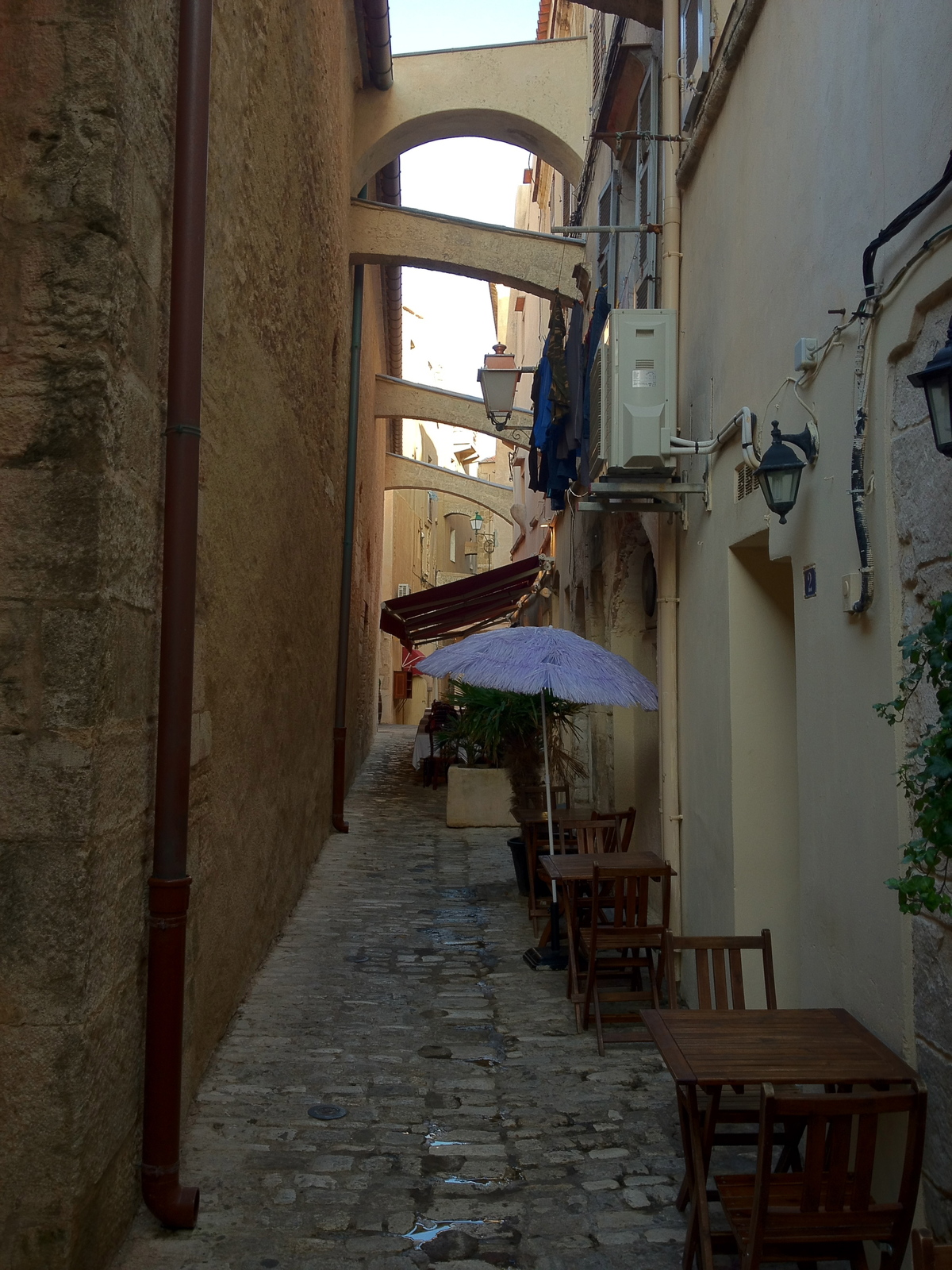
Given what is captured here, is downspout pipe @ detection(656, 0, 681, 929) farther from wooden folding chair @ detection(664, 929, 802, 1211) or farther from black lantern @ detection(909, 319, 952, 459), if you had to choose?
black lantern @ detection(909, 319, 952, 459)

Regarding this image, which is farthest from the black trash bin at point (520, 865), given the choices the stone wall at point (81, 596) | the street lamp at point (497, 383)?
the street lamp at point (497, 383)

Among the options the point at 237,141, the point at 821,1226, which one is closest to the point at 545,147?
the point at 237,141

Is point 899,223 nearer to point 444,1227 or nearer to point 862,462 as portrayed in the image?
point 862,462

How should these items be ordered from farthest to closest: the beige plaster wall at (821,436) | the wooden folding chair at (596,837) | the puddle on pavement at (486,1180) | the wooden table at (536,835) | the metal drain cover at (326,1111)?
1. the wooden table at (536,835)
2. the wooden folding chair at (596,837)
3. the metal drain cover at (326,1111)
4. the puddle on pavement at (486,1180)
5. the beige plaster wall at (821,436)

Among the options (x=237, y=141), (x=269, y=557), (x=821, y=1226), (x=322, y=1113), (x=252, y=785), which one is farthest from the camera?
(x=269, y=557)

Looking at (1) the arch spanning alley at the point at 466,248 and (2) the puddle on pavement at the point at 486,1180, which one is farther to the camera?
(1) the arch spanning alley at the point at 466,248

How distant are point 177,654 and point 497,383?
23.5 feet

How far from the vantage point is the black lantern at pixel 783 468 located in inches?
139

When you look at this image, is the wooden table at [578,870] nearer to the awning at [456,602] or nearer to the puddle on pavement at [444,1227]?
the puddle on pavement at [444,1227]

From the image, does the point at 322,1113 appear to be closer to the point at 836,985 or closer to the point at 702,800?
the point at 836,985

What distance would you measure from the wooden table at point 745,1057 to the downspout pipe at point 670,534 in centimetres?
264

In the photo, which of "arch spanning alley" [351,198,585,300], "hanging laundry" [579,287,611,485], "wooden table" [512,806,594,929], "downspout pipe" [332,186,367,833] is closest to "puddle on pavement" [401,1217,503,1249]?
"wooden table" [512,806,594,929]

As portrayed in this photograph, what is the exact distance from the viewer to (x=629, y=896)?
507 cm

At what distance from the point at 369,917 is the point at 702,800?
2.79 meters
